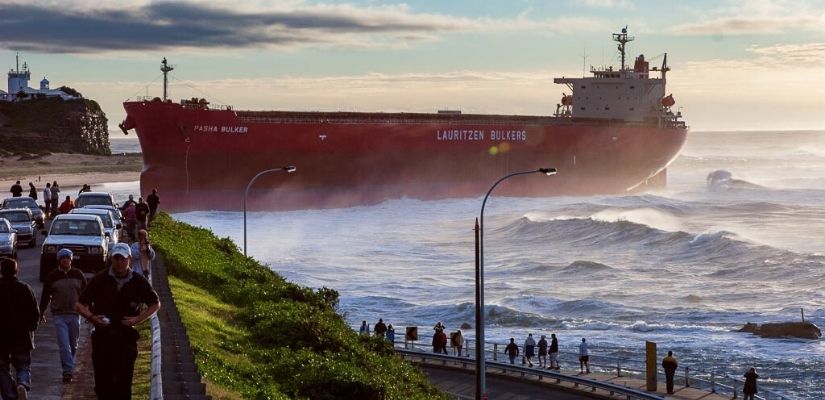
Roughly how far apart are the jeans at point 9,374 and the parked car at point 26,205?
2881cm

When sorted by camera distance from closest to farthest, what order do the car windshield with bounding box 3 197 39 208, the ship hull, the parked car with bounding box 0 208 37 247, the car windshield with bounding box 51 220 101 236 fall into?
1. the car windshield with bounding box 51 220 101 236
2. the parked car with bounding box 0 208 37 247
3. the car windshield with bounding box 3 197 39 208
4. the ship hull

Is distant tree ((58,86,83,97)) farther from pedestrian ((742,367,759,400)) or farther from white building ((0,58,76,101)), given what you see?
pedestrian ((742,367,759,400))

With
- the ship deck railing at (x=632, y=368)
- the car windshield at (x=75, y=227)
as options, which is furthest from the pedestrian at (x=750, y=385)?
the car windshield at (x=75, y=227)

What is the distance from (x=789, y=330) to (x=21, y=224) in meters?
23.1

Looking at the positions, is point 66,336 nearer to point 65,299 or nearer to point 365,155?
point 65,299

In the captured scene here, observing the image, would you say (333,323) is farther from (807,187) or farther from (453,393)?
(807,187)

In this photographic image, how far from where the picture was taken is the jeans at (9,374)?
37.1 ft

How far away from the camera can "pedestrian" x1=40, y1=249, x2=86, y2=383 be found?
13562 millimetres

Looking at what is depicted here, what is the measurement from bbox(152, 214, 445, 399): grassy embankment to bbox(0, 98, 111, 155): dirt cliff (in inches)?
4747

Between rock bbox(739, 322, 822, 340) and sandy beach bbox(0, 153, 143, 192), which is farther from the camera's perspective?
sandy beach bbox(0, 153, 143, 192)

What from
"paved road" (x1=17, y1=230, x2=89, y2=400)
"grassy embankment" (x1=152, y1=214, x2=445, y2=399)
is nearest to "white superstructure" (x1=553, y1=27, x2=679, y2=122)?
"grassy embankment" (x1=152, y1=214, x2=445, y2=399)

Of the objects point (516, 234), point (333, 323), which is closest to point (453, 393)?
point (333, 323)

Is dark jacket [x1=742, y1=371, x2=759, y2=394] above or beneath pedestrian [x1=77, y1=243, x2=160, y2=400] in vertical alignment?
Answer: beneath

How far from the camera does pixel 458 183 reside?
77500 mm
